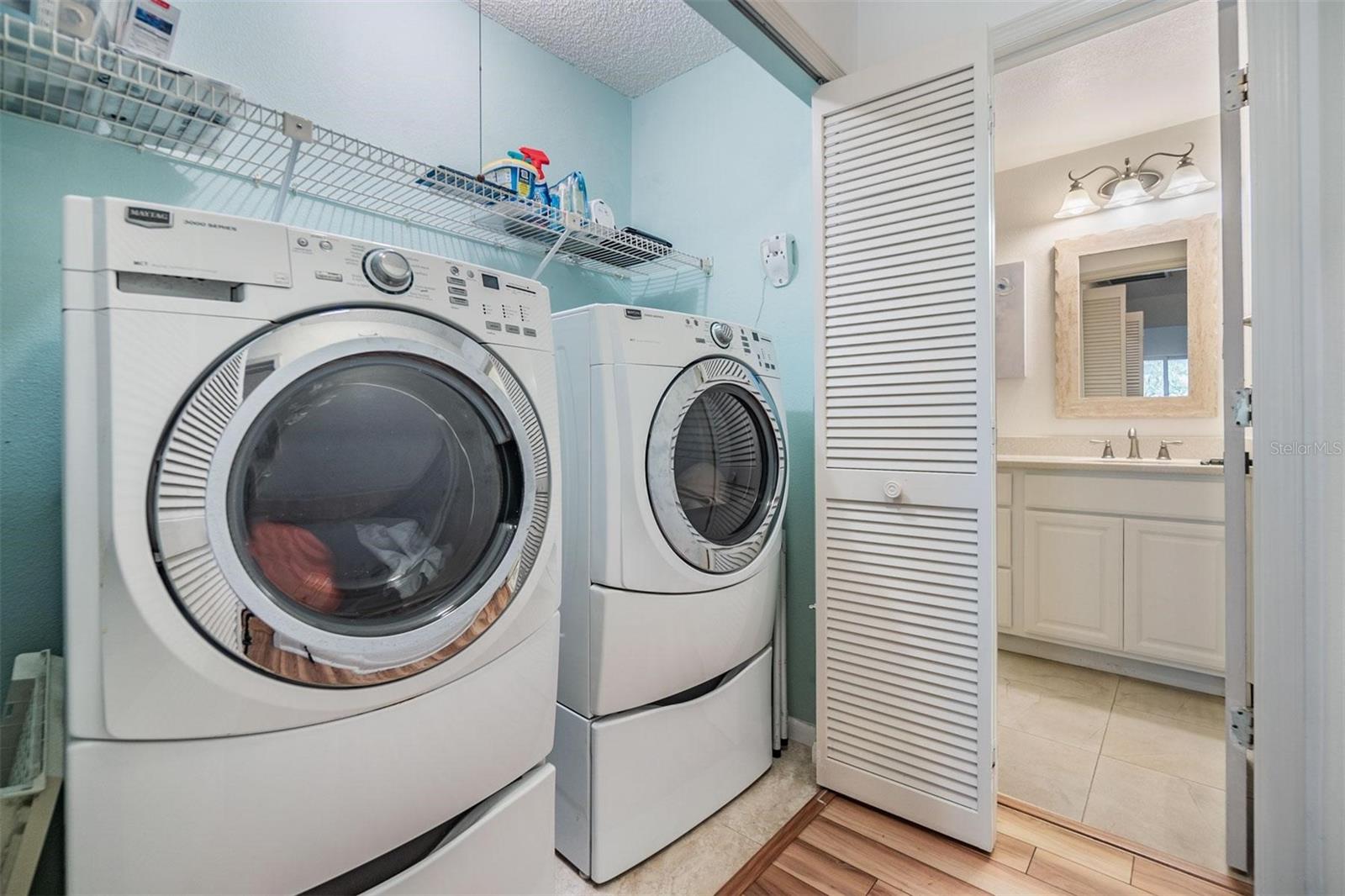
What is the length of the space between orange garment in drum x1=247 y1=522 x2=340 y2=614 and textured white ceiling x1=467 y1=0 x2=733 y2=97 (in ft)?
6.33

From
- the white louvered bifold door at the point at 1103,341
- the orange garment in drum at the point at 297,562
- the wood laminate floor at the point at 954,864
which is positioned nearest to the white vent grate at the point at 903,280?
the wood laminate floor at the point at 954,864

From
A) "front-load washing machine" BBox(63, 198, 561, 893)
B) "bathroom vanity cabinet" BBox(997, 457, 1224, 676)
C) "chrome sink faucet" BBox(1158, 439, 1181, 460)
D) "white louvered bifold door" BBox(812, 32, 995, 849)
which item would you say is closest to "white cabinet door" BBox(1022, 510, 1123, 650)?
"bathroom vanity cabinet" BBox(997, 457, 1224, 676)

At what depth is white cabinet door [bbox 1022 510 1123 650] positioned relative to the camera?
240cm

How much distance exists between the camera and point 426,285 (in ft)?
3.26

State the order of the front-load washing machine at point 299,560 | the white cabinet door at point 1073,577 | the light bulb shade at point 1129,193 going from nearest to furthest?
1. the front-load washing machine at point 299,560
2. the white cabinet door at point 1073,577
3. the light bulb shade at point 1129,193

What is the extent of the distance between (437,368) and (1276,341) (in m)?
1.61

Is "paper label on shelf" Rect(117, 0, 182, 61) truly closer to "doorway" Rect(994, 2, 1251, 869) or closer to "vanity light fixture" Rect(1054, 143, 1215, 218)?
"doorway" Rect(994, 2, 1251, 869)

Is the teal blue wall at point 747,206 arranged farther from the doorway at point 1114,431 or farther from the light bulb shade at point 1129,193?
the light bulb shade at point 1129,193

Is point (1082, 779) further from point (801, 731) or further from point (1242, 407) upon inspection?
point (1242, 407)

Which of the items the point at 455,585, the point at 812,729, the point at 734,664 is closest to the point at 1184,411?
the point at 812,729

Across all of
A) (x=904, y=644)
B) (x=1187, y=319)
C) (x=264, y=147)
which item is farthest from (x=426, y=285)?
(x=1187, y=319)

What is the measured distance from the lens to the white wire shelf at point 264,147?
3.42 ft

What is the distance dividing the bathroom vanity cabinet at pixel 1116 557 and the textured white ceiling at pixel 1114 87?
1485 mm

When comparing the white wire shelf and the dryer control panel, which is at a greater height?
the white wire shelf
